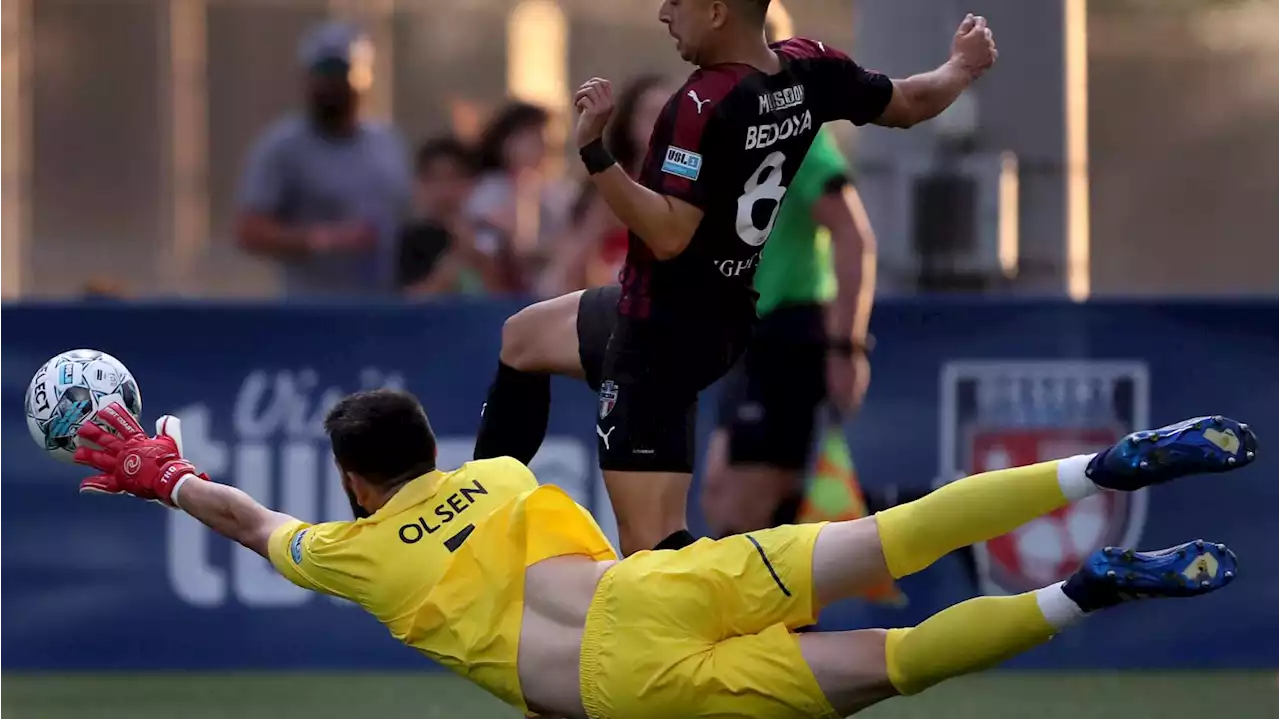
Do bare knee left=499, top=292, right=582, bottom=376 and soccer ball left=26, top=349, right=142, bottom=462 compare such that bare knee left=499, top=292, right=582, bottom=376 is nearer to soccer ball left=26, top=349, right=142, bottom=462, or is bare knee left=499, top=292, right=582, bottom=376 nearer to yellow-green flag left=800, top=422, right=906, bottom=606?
soccer ball left=26, top=349, right=142, bottom=462

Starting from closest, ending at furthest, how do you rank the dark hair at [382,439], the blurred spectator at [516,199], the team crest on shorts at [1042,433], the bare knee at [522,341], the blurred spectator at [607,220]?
1. the dark hair at [382,439]
2. the bare knee at [522,341]
3. the blurred spectator at [607,220]
4. the team crest on shorts at [1042,433]
5. the blurred spectator at [516,199]

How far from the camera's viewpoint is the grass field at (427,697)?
7371 millimetres

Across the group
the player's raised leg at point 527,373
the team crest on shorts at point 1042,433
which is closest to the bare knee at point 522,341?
the player's raised leg at point 527,373

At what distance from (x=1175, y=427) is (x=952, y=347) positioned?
11.3ft

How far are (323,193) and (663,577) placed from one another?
4985 mm

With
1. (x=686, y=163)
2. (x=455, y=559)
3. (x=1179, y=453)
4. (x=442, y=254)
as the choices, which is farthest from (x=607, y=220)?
(x=1179, y=453)

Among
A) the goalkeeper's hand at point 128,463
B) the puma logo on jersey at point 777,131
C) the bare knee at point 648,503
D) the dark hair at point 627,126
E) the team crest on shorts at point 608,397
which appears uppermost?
the dark hair at point 627,126

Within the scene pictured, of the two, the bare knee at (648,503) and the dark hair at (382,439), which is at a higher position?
the dark hair at (382,439)

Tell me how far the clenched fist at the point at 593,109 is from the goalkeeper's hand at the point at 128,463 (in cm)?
129

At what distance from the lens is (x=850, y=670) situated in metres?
5.23

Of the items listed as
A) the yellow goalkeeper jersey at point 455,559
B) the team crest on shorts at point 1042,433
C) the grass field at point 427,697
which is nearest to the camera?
the yellow goalkeeper jersey at point 455,559

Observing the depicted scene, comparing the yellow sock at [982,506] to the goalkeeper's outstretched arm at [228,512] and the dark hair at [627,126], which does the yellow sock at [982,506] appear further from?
the dark hair at [627,126]

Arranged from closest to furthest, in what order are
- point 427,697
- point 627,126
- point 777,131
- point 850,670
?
point 850,670, point 777,131, point 427,697, point 627,126

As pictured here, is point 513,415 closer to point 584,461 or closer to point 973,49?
point 973,49
